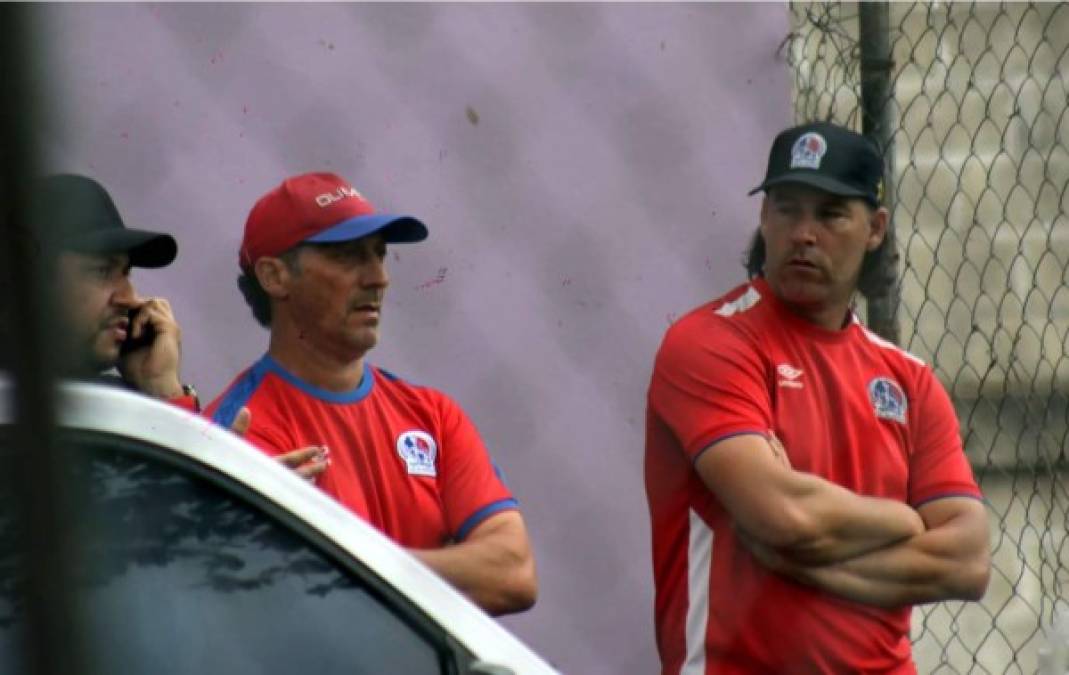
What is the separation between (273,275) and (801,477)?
3.39 feet

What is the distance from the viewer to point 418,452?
119 inches

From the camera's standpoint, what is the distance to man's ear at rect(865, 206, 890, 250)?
3.55 metres

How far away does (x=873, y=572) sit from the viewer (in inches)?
122

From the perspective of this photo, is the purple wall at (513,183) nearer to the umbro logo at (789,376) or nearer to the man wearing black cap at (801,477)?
the man wearing black cap at (801,477)

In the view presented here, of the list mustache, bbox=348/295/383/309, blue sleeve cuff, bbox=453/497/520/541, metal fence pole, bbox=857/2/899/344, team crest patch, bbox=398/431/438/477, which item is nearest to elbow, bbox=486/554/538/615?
blue sleeve cuff, bbox=453/497/520/541

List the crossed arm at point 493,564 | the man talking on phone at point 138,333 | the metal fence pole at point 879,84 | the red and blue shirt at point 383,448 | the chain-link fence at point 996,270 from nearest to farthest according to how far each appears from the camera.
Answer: the man talking on phone at point 138,333, the crossed arm at point 493,564, the red and blue shirt at point 383,448, the metal fence pole at point 879,84, the chain-link fence at point 996,270

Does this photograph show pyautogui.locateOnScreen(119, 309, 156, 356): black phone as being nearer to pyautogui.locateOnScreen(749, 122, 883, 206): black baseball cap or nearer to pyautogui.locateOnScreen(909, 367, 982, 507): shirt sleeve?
pyautogui.locateOnScreen(749, 122, 883, 206): black baseball cap

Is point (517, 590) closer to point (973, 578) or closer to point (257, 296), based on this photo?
point (257, 296)

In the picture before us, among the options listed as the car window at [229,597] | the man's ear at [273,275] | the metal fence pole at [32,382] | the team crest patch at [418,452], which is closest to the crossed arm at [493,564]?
the team crest patch at [418,452]

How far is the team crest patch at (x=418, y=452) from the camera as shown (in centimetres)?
300

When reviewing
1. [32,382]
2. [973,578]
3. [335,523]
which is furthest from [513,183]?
[32,382]

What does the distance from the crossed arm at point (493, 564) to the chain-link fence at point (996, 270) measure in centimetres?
183

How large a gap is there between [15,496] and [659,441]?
9.35 feet

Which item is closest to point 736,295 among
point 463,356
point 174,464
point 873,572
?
point 873,572
